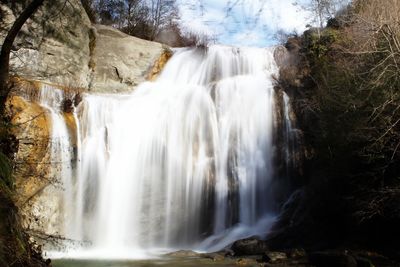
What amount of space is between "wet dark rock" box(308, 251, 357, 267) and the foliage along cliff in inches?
47.3

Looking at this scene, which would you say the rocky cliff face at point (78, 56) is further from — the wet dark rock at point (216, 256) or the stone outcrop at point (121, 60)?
the wet dark rock at point (216, 256)

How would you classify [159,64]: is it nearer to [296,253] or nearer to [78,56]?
[78,56]

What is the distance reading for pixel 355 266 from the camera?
9.85 m

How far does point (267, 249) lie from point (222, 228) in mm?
3239

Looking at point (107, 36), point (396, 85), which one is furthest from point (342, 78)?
point (107, 36)

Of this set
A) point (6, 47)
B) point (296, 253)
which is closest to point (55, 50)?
point (296, 253)

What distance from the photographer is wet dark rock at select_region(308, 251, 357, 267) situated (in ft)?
32.4

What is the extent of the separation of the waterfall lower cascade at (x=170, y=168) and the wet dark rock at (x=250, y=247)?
1.67 m

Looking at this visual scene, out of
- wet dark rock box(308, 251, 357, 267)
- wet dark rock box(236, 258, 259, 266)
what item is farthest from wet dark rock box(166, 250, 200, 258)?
wet dark rock box(308, 251, 357, 267)

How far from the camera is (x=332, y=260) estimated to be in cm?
1016

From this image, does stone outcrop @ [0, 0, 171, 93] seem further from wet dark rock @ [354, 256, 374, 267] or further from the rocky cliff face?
wet dark rock @ [354, 256, 374, 267]

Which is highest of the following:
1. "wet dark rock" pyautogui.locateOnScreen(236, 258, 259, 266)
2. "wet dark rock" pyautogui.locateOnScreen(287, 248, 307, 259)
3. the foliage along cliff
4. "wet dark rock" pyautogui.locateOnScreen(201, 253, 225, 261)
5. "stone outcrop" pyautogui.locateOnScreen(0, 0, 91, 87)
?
"stone outcrop" pyautogui.locateOnScreen(0, 0, 91, 87)

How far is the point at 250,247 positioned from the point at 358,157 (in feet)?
12.3

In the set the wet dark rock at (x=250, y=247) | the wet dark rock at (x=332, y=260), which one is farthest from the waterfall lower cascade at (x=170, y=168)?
the wet dark rock at (x=332, y=260)
